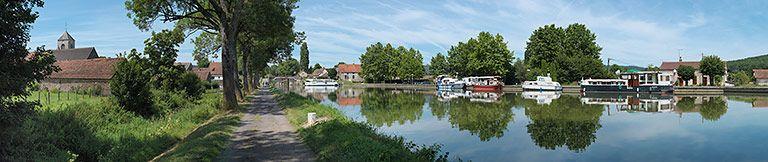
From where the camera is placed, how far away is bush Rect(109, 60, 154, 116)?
23.1 metres

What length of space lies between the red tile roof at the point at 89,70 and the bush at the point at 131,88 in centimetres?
1978

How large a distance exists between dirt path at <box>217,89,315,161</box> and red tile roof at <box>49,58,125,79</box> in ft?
89.9

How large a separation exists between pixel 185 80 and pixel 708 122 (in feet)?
104

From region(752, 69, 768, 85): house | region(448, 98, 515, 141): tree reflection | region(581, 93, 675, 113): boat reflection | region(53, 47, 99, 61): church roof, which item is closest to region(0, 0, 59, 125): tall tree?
region(448, 98, 515, 141): tree reflection

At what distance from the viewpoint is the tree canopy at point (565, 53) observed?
236 ft

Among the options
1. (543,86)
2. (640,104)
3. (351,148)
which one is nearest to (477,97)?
(543,86)

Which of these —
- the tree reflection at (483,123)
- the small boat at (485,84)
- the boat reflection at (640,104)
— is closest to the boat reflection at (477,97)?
the small boat at (485,84)

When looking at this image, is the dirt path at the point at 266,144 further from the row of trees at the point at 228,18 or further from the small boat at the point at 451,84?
the small boat at the point at 451,84

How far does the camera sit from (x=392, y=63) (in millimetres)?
100875

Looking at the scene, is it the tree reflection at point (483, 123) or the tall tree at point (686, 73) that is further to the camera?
the tall tree at point (686, 73)

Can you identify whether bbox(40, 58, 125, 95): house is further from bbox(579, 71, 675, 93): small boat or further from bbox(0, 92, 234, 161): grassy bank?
bbox(579, 71, 675, 93): small boat

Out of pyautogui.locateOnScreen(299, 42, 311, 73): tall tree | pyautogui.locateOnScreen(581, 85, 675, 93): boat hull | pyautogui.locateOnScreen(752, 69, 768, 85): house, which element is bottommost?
pyautogui.locateOnScreen(581, 85, 675, 93): boat hull

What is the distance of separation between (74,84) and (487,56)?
53.4 metres

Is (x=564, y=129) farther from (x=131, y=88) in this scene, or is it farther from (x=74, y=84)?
(x=74, y=84)
